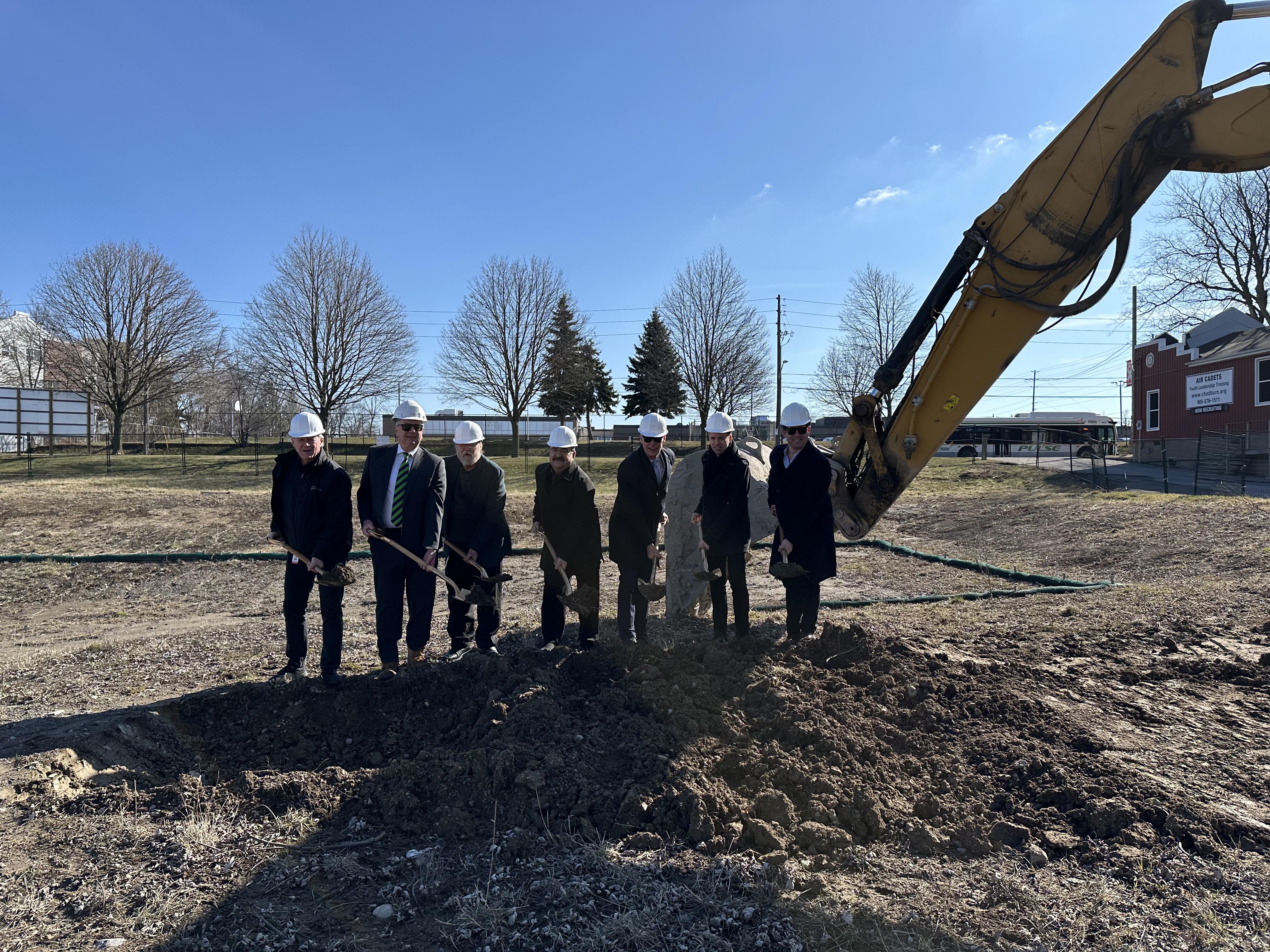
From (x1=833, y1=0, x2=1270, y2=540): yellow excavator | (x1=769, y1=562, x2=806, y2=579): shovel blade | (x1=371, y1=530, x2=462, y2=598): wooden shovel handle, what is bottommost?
(x1=769, y1=562, x2=806, y2=579): shovel blade

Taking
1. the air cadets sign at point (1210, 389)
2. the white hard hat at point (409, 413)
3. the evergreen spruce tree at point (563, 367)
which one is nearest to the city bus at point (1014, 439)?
the air cadets sign at point (1210, 389)

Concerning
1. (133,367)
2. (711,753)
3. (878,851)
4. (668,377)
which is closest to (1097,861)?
(878,851)

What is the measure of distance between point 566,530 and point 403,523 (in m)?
1.20

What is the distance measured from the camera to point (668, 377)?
3438 cm

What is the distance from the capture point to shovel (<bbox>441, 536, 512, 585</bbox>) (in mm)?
6031

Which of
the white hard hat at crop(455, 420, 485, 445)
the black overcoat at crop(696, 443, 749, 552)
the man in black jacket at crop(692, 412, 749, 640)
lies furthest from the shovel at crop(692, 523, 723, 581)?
the white hard hat at crop(455, 420, 485, 445)

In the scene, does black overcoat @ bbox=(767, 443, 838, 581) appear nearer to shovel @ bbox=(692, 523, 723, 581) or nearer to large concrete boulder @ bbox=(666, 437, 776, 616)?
shovel @ bbox=(692, 523, 723, 581)

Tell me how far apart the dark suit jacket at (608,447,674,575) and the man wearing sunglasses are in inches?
36.4

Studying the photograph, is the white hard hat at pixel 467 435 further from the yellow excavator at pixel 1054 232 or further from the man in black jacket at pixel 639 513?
the yellow excavator at pixel 1054 232

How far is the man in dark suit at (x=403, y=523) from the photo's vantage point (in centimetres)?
561

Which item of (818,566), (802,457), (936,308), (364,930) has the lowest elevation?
(364,930)

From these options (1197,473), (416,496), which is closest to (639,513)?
(416,496)

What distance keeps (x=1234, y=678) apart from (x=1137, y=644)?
0.73 m

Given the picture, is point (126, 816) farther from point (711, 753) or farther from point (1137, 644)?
point (1137, 644)
